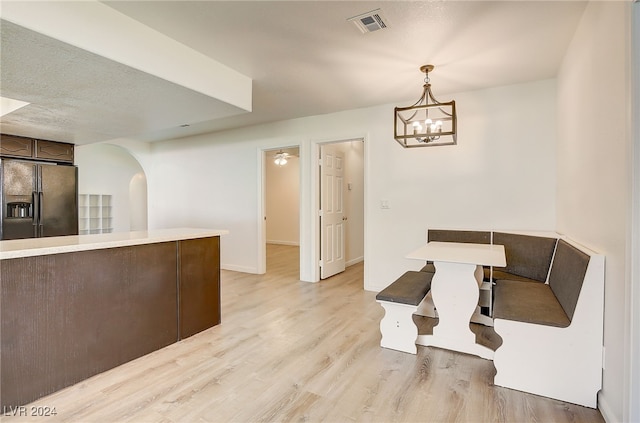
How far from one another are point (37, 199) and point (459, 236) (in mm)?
5473

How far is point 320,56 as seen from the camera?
2742 mm

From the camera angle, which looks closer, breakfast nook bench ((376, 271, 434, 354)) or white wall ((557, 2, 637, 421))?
white wall ((557, 2, 637, 421))

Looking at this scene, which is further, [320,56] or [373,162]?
[373,162]

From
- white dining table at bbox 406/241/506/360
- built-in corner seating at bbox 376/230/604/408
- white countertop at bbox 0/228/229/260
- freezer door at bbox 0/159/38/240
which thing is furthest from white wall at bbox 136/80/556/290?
white countertop at bbox 0/228/229/260

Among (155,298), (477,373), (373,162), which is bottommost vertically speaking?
(477,373)

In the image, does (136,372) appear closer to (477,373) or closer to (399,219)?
(477,373)

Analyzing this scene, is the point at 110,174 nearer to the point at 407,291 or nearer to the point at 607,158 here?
the point at 407,291

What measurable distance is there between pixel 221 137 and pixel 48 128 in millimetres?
2305

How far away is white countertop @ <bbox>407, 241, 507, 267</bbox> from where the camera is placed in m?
2.33

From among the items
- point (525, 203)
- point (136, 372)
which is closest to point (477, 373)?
point (525, 203)

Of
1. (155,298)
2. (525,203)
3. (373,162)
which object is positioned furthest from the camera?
(373,162)

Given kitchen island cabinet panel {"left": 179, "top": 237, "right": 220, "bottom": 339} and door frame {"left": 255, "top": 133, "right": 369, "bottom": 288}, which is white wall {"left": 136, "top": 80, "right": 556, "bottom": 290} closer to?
door frame {"left": 255, "top": 133, "right": 369, "bottom": 288}

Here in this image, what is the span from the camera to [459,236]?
3549mm

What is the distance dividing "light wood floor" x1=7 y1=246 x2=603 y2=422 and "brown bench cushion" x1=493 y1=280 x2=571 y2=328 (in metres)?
0.45
